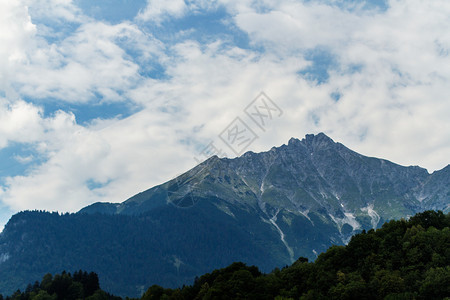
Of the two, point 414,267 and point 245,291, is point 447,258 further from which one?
point 245,291

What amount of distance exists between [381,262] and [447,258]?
1904 centimetres

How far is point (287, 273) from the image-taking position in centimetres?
15250

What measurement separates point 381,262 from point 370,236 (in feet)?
51.5

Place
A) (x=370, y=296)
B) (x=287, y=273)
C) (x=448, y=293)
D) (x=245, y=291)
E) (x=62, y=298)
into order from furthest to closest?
(x=62, y=298) < (x=287, y=273) < (x=245, y=291) < (x=370, y=296) < (x=448, y=293)

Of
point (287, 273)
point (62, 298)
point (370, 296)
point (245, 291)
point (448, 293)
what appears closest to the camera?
point (448, 293)

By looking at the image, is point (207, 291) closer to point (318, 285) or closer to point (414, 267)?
point (318, 285)

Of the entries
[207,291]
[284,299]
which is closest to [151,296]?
[207,291]

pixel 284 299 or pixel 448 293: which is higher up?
pixel 284 299

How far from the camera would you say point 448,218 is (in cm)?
16050

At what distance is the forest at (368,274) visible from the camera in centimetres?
12044

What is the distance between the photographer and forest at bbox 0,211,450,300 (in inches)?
4742

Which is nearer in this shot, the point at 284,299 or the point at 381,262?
the point at 284,299

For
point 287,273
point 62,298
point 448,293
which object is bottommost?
point 448,293

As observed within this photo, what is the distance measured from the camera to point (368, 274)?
136125 millimetres
